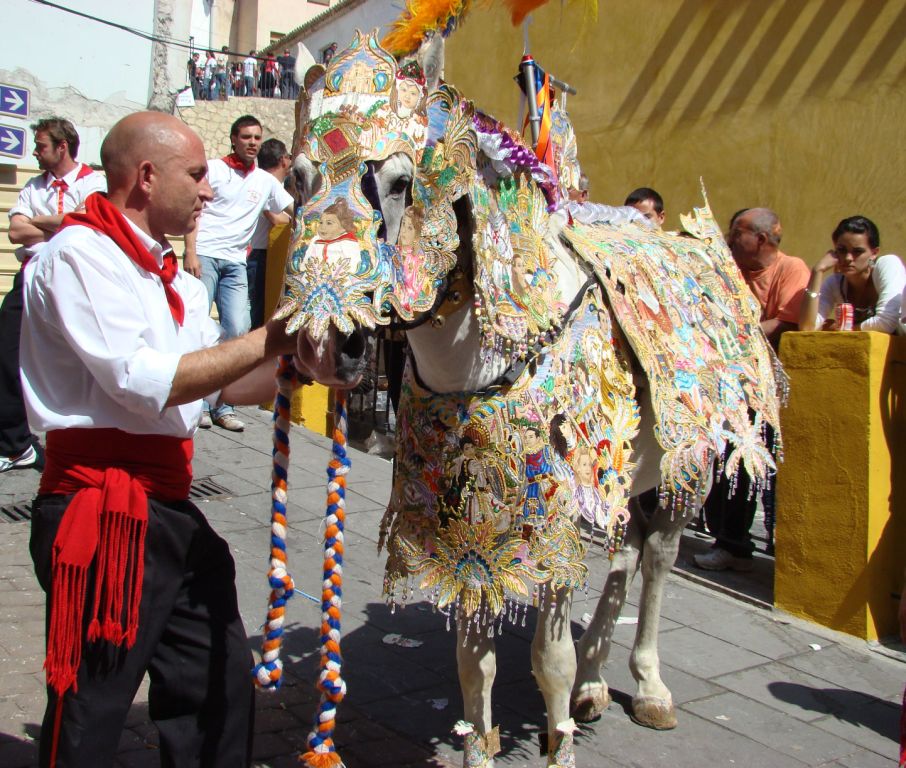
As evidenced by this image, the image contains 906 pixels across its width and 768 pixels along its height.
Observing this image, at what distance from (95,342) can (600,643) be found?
9.13 feet

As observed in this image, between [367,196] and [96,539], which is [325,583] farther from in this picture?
[367,196]

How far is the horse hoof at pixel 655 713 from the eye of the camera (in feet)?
13.7

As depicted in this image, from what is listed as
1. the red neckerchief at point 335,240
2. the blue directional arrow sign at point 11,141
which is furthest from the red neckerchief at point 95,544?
the blue directional arrow sign at point 11,141

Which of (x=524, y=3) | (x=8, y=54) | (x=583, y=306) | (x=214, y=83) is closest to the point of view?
(x=583, y=306)

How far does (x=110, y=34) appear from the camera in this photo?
71.1 feet

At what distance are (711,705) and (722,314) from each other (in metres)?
1.83

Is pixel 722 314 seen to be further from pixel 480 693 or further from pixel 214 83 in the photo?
pixel 214 83

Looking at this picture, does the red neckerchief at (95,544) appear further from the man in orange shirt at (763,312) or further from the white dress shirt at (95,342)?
the man in orange shirt at (763,312)

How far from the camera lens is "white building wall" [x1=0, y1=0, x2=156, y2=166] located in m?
20.5

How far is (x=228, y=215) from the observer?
782cm

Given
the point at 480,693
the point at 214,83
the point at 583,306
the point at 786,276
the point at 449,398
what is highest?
the point at 214,83

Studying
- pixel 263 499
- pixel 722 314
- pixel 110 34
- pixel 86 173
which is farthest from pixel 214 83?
pixel 722 314

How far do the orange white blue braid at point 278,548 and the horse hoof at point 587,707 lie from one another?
6.49 ft

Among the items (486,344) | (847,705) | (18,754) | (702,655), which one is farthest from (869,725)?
(18,754)
